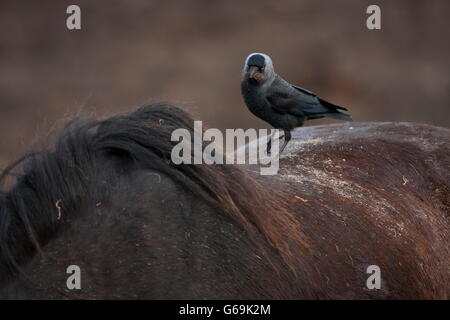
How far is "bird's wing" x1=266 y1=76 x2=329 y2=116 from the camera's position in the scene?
3326 millimetres

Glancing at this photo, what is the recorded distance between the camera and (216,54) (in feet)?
42.5

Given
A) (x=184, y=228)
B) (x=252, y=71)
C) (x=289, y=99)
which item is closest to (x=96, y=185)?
(x=184, y=228)

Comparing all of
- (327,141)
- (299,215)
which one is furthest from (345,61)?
(299,215)

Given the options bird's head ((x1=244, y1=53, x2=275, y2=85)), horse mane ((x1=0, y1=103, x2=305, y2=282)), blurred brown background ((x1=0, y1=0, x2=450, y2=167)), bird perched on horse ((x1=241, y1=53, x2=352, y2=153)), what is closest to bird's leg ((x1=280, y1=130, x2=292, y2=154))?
bird perched on horse ((x1=241, y1=53, x2=352, y2=153))

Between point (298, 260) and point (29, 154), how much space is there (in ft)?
2.96

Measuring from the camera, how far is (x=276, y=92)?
333 centimetres

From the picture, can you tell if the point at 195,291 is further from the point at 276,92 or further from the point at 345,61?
the point at 345,61

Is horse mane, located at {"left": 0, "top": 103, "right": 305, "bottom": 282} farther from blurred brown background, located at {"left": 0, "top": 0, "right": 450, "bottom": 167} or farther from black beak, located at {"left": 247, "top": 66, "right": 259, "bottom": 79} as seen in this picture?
blurred brown background, located at {"left": 0, "top": 0, "right": 450, "bottom": 167}

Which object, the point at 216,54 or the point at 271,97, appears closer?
the point at 271,97

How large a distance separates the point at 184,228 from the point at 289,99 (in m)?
1.25

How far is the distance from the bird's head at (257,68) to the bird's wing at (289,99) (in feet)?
0.21

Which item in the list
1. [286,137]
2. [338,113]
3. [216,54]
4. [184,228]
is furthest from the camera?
[216,54]

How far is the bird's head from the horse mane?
736mm

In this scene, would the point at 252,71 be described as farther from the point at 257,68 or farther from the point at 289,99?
the point at 289,99
